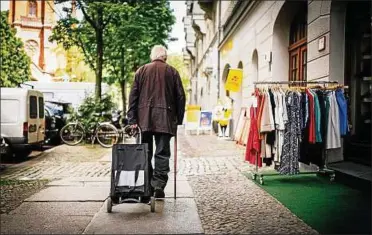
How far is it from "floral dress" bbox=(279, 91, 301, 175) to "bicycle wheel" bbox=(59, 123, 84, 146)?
10050 millimetres

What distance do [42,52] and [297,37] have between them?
2365cm

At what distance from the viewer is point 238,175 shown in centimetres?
801

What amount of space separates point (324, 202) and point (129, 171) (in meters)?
2.48

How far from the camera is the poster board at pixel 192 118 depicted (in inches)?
841

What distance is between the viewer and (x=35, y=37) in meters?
29.7

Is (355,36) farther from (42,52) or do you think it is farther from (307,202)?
(42,52)

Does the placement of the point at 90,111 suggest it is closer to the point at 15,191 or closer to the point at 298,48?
the point at 298,48

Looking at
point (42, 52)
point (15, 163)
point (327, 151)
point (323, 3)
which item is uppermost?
point (42, 52)

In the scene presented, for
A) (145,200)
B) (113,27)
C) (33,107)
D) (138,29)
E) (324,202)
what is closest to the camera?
(145,200)

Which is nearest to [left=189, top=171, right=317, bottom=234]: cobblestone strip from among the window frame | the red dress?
the red dress

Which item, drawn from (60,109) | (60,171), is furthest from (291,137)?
(60,109)

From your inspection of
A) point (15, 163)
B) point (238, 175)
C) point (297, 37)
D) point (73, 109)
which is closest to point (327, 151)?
point (238, 175)

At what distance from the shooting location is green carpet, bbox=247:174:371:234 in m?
4.64

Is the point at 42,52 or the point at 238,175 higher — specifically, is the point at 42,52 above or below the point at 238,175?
above
